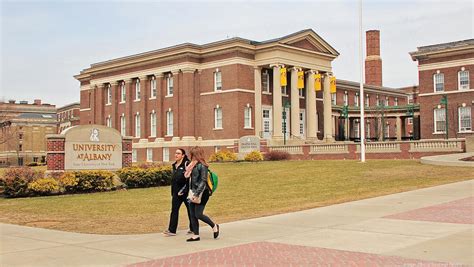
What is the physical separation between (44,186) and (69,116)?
101003 millimetres

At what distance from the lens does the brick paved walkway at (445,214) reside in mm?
13037

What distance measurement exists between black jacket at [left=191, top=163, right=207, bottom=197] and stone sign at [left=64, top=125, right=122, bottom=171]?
15275 mm

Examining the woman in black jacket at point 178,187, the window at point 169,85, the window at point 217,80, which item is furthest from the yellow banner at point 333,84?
the woman in black jacket at point 178,187

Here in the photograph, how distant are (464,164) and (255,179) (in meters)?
10.9

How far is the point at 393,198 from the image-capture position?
711 inches

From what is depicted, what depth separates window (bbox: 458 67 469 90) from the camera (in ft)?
189

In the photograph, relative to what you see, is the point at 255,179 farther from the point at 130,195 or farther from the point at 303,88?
the point at 303,88

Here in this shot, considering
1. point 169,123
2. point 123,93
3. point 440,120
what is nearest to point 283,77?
point 169,123

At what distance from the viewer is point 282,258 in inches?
359

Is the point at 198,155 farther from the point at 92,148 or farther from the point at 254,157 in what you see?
the point at 254,157

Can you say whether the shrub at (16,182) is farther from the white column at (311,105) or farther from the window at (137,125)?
the window at (137,125)

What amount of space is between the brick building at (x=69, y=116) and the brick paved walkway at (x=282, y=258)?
346ft

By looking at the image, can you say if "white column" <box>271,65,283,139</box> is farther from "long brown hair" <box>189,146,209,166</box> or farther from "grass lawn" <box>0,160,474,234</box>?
"long brown hair" <box>189,146,209,166</box>

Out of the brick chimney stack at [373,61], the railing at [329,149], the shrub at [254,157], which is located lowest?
the shrub at [254,157]
